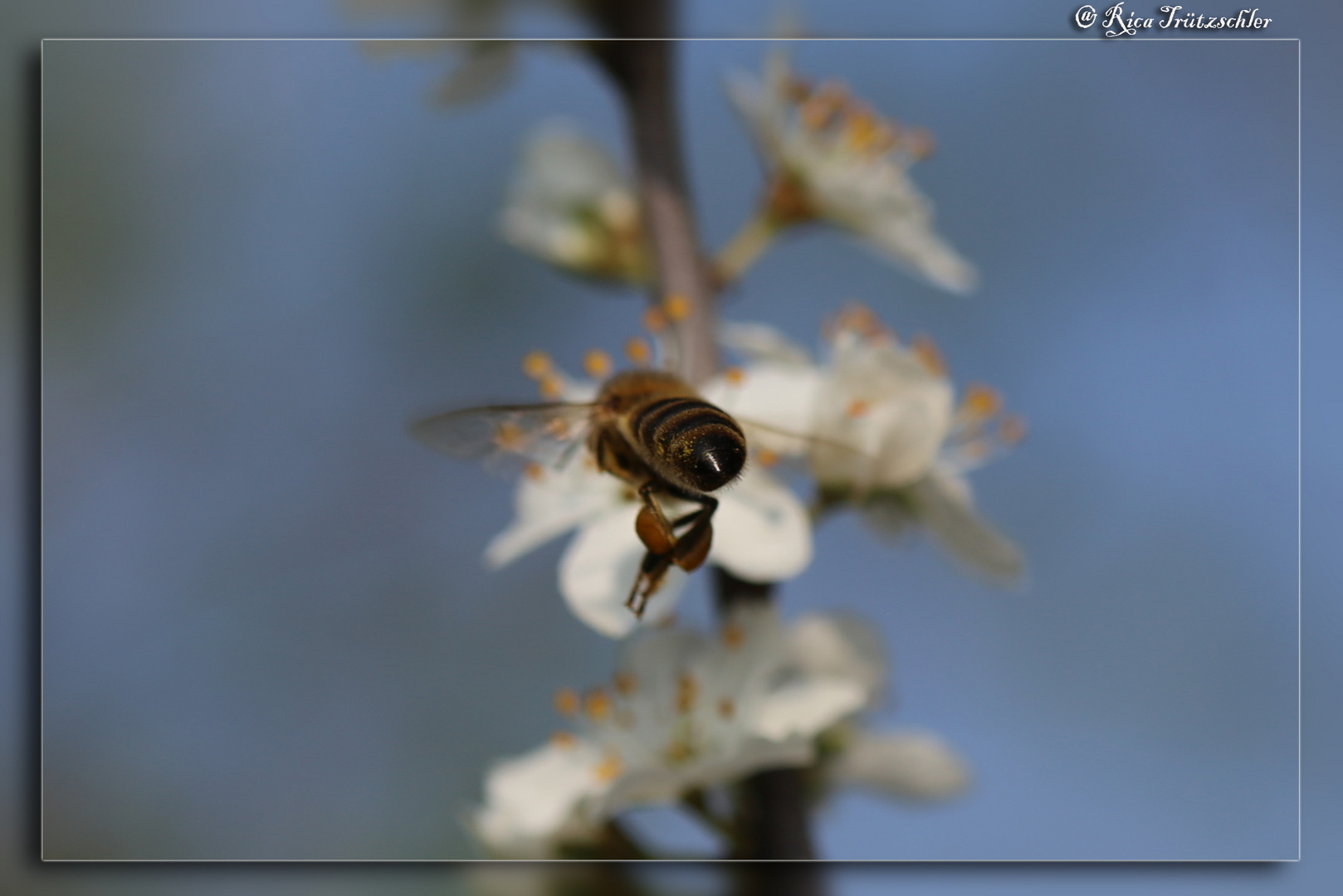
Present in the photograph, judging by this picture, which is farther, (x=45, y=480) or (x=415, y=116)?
(x=415, y=116)

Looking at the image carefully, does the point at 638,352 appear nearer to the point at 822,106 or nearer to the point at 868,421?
the point at 868,421

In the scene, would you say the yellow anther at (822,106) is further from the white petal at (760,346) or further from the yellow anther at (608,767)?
the yellow anther at (608,767)

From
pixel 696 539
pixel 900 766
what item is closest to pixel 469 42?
pixel 696 539

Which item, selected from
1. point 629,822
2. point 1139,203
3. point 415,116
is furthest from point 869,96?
point 629,822

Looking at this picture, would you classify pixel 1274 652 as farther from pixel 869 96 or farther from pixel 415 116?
pixel 415 116

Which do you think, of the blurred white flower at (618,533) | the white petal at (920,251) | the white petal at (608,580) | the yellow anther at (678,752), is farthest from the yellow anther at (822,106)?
the yellow anther at (678,752)

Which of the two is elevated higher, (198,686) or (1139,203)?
(1139,203)
